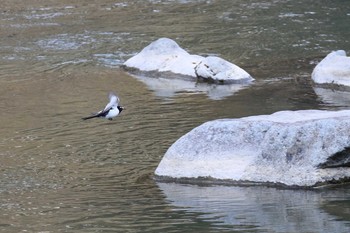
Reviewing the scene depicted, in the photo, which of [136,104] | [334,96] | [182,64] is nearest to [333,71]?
[334,96]

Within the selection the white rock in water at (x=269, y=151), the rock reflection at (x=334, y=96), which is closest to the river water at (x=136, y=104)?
the rock reflection at (x=334, y=96)

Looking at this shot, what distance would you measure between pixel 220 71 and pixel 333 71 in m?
1.99

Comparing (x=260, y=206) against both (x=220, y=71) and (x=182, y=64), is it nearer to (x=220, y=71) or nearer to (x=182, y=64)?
(x=220, y=71)

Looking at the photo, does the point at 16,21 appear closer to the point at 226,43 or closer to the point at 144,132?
the point at 226,43

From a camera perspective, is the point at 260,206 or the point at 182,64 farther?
the point at 182,64

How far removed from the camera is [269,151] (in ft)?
35.3

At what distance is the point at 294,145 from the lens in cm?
1067

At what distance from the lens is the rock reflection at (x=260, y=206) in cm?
938

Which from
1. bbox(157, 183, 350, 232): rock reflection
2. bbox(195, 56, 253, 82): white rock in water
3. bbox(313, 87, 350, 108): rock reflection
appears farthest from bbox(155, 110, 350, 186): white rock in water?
bbox(195, 56, 253, 82): white rock in water

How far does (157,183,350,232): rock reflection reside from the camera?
938 cm

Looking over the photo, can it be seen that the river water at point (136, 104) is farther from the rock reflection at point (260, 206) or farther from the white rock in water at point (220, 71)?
the white rock in water at point (220, 71)

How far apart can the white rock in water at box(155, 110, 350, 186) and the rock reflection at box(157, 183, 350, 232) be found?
0.18 metres

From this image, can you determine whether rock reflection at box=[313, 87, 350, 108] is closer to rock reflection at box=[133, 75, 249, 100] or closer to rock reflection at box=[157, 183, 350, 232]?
rock reflection at box=[133, 75, 249, 100]

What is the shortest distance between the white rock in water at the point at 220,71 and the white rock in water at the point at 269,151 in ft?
19.7
